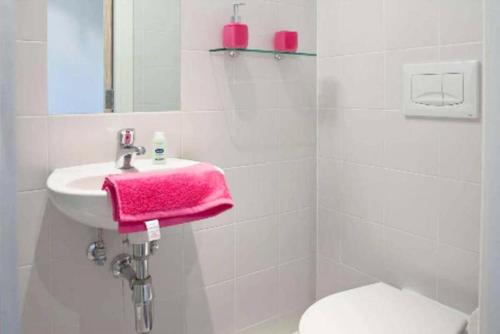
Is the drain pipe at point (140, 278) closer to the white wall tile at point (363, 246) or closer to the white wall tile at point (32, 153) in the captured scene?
the white wall tile at point (32, 153)

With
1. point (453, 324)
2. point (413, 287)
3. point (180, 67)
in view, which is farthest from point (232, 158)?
point (453, 324)

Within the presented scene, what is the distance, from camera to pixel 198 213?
4.01 feet

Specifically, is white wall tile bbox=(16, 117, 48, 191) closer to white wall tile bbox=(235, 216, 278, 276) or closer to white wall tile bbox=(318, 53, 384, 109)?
white wall tile bbox=(235, 216, 278, 276)

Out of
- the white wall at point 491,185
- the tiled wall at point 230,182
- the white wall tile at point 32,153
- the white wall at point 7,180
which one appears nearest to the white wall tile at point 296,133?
the tiled wall at point 230,182

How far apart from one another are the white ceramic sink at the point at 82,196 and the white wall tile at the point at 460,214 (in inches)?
42.2

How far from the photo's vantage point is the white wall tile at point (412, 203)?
1.59 metres

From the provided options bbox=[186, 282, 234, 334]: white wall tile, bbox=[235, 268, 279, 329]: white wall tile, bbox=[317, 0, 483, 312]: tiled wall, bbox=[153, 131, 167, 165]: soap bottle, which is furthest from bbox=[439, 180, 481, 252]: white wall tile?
bbox=[153, 131, 167, 165]: soap bottle

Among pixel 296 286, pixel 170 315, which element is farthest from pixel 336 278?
pixel 170 315

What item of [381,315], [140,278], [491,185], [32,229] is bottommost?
[381,315]

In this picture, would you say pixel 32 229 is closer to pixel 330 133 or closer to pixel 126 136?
pixel 126 136

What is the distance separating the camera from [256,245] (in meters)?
1.87

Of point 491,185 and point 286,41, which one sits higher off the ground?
point 286,41

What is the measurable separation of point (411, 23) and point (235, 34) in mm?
623

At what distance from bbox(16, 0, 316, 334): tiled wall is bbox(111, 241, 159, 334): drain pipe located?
0.17 ft
